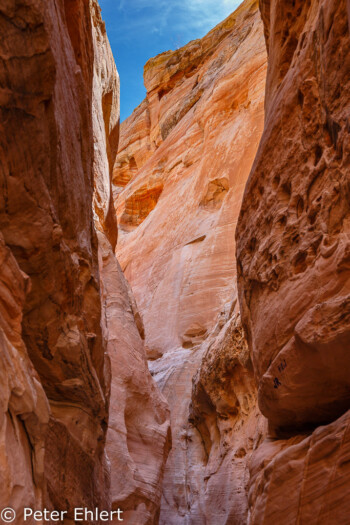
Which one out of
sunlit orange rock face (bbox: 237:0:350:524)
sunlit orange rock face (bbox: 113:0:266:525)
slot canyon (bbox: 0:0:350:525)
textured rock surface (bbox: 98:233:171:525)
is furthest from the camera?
sunlit orange rock face (bbox: 113:0:266:525)

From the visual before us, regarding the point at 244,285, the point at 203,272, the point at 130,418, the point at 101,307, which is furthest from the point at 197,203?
the point at 244,285

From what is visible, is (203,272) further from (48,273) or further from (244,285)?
(48,273)

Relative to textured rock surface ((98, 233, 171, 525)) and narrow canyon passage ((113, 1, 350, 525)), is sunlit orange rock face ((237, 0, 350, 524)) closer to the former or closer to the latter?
narrow canyon passage ((113, 1, 350, 525))

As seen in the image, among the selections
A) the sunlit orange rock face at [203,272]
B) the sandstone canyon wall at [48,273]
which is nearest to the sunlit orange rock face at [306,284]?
the sandstone canyon wall at [48,273]

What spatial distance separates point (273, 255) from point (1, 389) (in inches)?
129

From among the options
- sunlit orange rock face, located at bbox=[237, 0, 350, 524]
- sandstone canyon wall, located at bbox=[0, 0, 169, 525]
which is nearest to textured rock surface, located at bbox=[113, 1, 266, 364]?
sandstone canyon wall, located at bbox=[0, 0, 169, 525]

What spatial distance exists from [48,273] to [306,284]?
100 inches

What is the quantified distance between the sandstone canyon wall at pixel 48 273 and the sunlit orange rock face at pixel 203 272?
2.78 m

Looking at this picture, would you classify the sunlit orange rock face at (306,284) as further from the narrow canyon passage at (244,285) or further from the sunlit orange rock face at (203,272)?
the sunlit orange rock face at (203,272)

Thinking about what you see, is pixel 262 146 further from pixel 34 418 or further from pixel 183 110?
pixel 183 110

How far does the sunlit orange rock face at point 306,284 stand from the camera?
14.1 ft

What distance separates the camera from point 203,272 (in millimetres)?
16188

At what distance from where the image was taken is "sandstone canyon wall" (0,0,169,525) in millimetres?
3656

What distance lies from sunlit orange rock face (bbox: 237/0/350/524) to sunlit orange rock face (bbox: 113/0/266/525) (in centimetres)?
216
